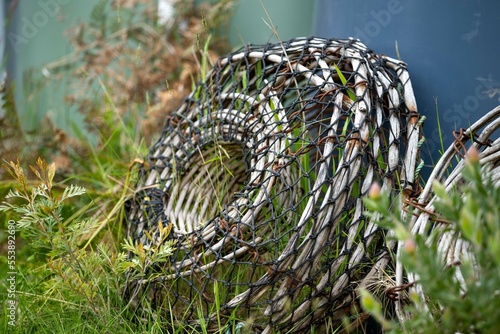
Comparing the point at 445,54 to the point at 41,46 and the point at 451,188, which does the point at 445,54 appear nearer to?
the point at 451,188

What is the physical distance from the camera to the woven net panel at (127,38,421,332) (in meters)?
1.50

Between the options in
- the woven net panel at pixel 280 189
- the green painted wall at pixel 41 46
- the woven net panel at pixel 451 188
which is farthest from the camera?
the green painted wall at pixel 41 46

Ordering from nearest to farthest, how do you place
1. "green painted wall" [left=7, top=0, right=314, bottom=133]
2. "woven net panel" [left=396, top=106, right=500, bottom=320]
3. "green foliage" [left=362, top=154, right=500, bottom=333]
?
"green foliage" [left=362, top=154, right=500, bottom=333] → "woven net panel" [left=396, top=106, right=500, bottom=320] → "green painted wall" [left=7, top=0, right=314, bottom=133]

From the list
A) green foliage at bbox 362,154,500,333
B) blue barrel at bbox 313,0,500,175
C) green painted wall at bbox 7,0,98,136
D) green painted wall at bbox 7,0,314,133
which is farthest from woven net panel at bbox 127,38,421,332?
green painted wall at bbox 7,0,98,136

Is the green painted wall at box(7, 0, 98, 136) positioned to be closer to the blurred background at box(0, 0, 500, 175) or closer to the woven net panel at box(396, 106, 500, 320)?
the blurred background at box(0, 0, 500, 175)

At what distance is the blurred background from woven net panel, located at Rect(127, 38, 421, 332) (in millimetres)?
97

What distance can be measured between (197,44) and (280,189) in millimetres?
485

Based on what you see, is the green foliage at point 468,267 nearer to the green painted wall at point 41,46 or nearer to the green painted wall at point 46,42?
the green painted wall at point 46,42

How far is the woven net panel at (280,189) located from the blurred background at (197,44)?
3.8 inches

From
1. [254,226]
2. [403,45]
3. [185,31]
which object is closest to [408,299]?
[254,226]

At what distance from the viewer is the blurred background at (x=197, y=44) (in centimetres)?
164

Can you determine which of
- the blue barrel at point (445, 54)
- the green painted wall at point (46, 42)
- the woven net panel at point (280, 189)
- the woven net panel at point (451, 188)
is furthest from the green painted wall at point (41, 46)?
the woven net panel at point (451, 188)

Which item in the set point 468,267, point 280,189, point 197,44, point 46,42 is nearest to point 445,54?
point 280,189

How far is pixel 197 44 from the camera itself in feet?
5.77
